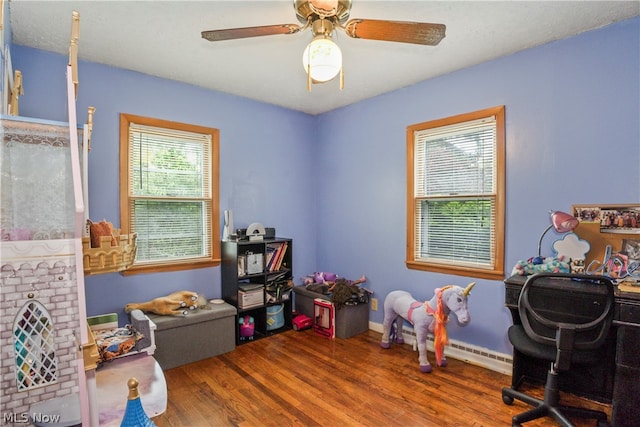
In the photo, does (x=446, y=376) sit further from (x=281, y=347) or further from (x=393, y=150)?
(x=393, y=150)

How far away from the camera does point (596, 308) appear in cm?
181

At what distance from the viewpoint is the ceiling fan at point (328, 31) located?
4.99 feet

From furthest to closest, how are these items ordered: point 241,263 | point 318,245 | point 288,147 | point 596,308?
1. point 318,245
2. point 288,147
3. point 241,263
4. point 596,308

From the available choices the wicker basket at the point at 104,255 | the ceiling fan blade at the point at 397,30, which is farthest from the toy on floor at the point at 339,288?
the wicker basket at the point at 104,255

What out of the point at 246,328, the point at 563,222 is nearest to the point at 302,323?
the point at 246,328

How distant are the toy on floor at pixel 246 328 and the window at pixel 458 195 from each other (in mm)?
1677

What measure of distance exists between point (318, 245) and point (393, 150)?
5.09ft

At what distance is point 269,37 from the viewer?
2283 millimetres

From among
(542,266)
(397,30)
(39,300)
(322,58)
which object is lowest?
(542,266)

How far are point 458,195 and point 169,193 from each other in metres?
2.65

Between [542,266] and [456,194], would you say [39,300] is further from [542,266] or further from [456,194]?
[456,194]

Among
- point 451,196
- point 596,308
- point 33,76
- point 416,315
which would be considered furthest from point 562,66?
point 33,76

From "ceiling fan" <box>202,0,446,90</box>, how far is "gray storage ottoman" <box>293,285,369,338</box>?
7.87 feet

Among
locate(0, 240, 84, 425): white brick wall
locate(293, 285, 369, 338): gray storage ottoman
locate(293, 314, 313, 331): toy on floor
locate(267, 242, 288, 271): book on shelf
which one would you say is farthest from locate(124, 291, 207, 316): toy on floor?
locate(0, 240, 84, 425): white brick wall
